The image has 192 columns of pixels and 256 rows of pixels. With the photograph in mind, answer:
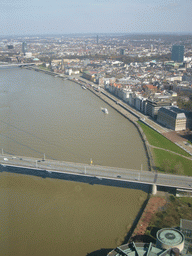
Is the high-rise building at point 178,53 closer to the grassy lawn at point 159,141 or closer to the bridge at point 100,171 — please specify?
the grassy lawn at point 159,141

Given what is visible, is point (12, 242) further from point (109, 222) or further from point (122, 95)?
point (122, 95)

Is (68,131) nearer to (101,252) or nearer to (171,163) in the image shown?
(171,163)

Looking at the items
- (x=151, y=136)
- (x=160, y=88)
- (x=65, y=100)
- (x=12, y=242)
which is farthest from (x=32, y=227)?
(x=160, y=88)

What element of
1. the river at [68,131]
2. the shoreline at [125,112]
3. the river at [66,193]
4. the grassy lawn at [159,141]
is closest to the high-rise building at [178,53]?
the shoreline at [125,112]

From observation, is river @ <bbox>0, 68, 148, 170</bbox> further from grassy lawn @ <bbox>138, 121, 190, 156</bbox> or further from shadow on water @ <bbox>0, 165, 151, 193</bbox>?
shadow on water @ <bbox>0, 165, 151, 193</bbox>

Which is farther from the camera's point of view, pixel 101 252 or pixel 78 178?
pixel 78 178

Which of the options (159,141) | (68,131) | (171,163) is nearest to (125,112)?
(68,131)
